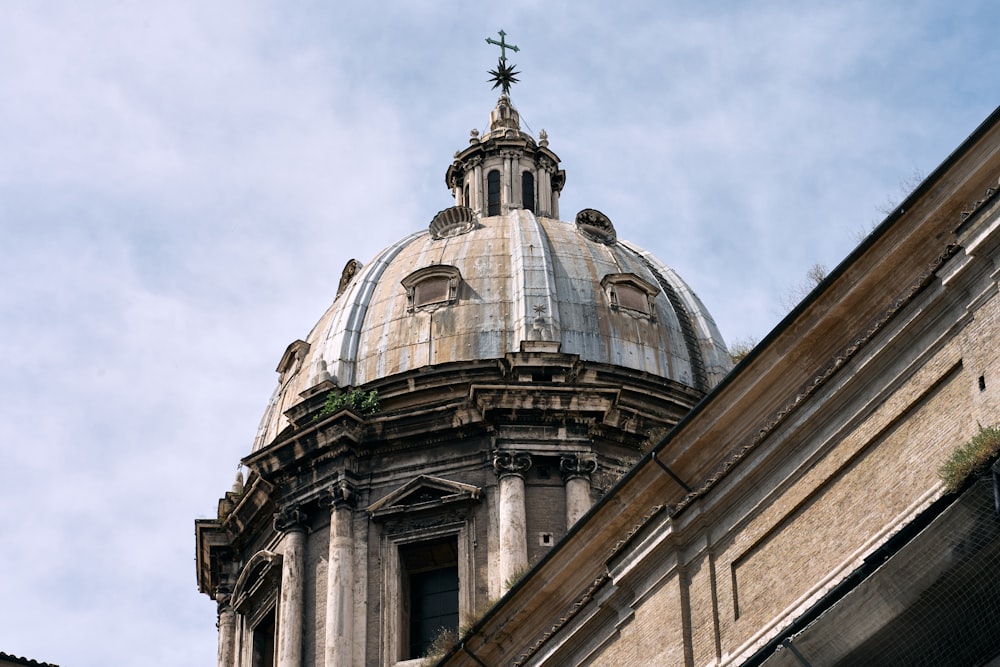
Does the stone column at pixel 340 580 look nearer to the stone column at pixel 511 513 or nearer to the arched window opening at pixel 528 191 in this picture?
the stone column at pixel 511 513

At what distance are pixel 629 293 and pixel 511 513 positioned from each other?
735 centimetres

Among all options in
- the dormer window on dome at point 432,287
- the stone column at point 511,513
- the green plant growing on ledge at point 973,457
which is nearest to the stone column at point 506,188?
the dormer window on dome at point 432,287

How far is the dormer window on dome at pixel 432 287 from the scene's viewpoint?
41125 mm

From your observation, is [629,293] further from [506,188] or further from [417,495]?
[417,495]

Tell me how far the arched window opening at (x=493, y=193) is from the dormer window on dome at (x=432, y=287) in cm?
475

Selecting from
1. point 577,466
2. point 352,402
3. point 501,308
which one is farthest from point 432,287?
point 577,466

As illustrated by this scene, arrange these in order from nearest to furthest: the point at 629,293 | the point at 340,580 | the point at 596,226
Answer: the point at 340,580 < the point at 629,293 < the point at 596,226

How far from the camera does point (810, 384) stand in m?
19.2

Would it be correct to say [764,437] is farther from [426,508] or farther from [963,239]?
[426,508]

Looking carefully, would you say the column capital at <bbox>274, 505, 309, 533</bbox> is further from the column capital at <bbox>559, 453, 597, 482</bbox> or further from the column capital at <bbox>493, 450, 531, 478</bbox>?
the column capital at <bbox>559, 453, 597, 482</bbox>

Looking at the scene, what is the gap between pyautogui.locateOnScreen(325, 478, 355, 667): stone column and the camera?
3619 centimetres

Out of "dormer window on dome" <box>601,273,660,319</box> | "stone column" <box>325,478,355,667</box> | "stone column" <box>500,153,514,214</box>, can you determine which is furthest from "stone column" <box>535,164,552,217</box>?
"stone column" <box>325,478,355,667</box>

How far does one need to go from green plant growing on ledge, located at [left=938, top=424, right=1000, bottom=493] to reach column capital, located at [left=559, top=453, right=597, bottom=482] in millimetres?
21507

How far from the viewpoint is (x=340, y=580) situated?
36.9m
